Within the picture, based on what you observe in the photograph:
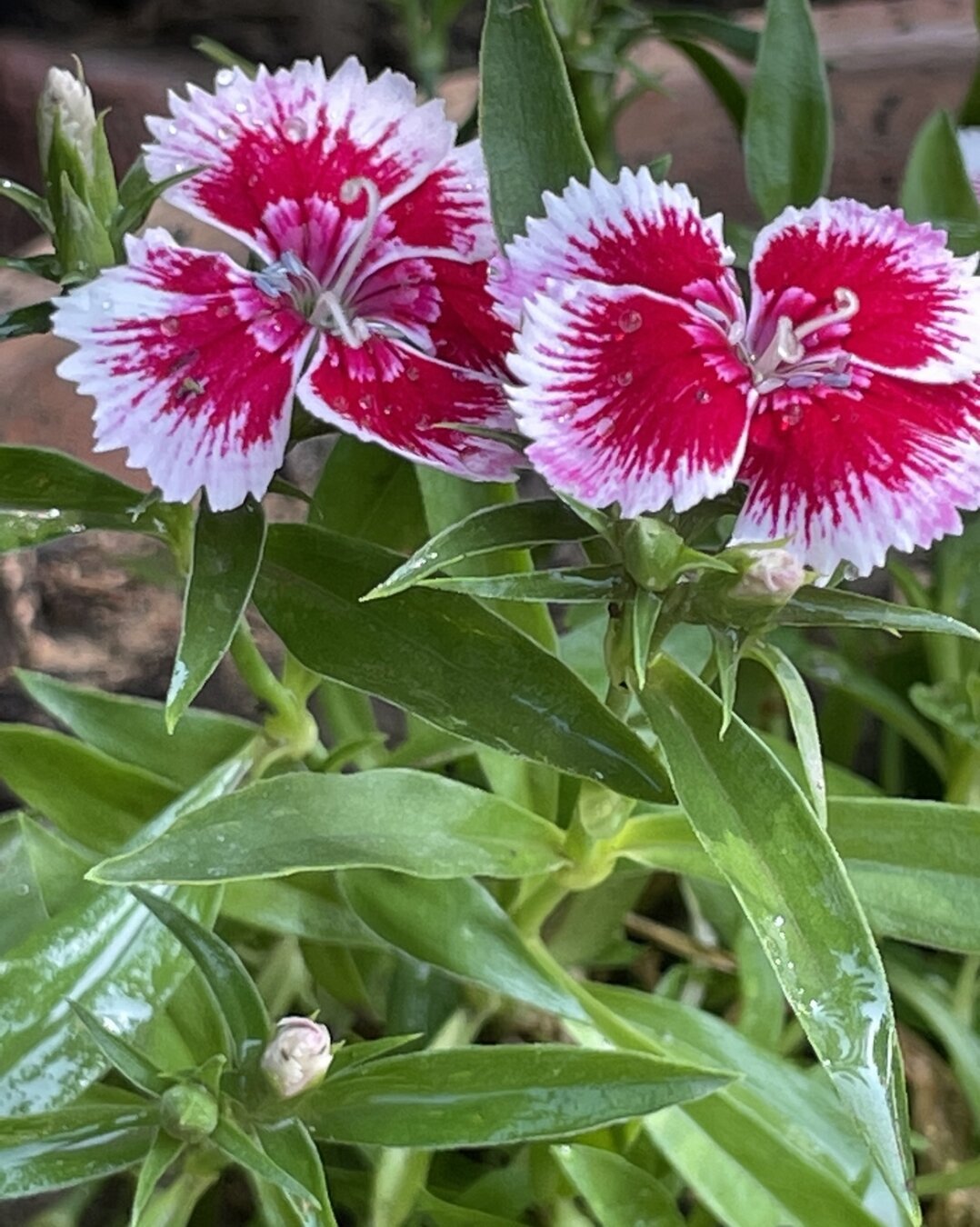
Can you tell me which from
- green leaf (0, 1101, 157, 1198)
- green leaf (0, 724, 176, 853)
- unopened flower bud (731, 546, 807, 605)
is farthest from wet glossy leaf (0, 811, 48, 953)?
unopened flower bud (731, 546, 807, 605)

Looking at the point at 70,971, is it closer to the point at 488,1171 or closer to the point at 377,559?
the point at 377,559

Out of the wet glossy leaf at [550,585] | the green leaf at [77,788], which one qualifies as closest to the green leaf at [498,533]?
the wet glossy leaf at [550,585]

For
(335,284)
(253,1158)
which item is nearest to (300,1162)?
(253,1158)

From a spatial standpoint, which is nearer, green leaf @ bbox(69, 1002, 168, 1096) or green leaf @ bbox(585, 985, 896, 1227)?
green leaf @ bbox(69, 1002, 168, 1096)

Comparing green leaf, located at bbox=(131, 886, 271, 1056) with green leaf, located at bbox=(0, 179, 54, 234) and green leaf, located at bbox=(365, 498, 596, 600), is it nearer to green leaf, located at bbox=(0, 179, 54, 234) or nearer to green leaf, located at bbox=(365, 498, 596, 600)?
green leaf, located at bbox=(365, 498, 596, 600)

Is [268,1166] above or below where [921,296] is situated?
below

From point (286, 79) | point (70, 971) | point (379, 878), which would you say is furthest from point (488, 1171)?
point (286, 79)
